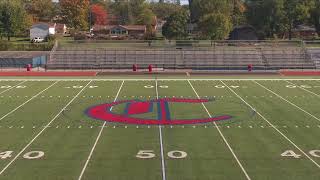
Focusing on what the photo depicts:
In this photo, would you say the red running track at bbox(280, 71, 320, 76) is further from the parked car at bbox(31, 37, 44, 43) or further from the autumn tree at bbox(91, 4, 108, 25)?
the autumn tree at bbox(91, 4, 108, 25)

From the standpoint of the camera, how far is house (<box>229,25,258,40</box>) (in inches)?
2936

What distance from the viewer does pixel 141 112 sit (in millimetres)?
22406

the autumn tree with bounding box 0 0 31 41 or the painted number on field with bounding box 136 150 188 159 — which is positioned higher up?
the autumn tree with bounding box 0 0 31 41

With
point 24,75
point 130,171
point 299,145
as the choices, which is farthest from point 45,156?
point 24,75

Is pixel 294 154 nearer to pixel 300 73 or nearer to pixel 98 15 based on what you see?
pixel 300 73

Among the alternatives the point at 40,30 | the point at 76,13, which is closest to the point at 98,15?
the point at 76,13

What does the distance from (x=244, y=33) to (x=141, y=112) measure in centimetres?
5514

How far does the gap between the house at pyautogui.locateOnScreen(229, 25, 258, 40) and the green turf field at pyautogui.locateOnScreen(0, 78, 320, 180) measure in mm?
45680

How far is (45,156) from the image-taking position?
49.6 ft

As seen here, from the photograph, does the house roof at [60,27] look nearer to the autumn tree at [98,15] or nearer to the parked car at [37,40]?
the autumn tree at [98,15]

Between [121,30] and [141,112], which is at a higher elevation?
[121,30]

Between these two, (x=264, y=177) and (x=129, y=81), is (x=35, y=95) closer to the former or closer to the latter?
(x=129, y=81)

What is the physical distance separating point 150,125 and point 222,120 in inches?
125

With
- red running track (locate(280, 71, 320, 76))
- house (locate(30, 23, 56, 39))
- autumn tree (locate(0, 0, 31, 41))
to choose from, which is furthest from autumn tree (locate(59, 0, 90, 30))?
red running track (locate(280, 71, 320, 76))
